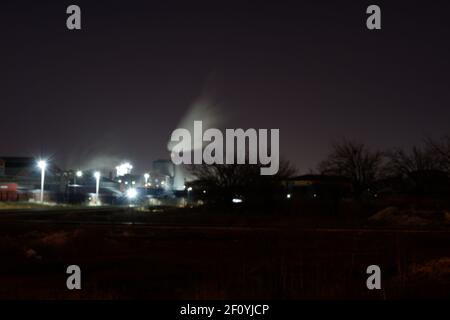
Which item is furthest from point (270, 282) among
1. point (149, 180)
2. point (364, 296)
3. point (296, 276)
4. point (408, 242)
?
point (149, 180)

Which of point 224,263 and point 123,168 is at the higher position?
point 123,168

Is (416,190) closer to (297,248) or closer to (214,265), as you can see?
(297,248)

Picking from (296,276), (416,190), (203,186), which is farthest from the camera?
(203,186)

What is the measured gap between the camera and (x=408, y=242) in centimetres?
2702

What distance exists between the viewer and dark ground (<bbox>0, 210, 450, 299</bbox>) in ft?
45.9

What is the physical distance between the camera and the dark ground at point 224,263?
551 inches

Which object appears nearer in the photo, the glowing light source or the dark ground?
the dark ground

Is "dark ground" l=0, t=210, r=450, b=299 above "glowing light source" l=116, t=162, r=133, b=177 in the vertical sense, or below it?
below

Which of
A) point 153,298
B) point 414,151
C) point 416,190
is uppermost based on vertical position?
point 414,151

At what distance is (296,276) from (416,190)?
50837 millimetres

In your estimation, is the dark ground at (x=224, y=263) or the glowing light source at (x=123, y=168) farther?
the glowing light source at (x=123, y=168)

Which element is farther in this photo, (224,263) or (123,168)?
(123,168)

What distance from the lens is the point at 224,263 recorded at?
20391mm

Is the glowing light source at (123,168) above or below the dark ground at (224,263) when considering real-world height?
above
